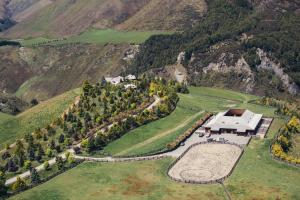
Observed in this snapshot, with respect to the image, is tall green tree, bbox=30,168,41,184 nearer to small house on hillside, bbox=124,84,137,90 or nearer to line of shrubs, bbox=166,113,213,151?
line of shrubs, bbox=166,113,213,151

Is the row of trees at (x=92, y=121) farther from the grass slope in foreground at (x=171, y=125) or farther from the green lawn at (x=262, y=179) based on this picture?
the green lawn at (x=262, y=179)

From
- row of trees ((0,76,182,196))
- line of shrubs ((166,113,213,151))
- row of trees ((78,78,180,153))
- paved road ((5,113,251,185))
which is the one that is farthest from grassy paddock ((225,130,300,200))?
row of trees ((0,76,182,196))

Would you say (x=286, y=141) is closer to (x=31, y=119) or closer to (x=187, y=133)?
(x=187, y=133)

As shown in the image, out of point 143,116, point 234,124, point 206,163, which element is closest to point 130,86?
point 143,116

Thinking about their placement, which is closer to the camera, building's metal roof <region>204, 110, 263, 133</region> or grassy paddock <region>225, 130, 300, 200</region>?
grassy paddock <region>225, 130, 300, 200</region>

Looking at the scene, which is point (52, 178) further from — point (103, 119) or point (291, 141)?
point (291, 141)

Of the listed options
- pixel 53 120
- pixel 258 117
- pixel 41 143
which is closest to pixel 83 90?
pixel 53 120

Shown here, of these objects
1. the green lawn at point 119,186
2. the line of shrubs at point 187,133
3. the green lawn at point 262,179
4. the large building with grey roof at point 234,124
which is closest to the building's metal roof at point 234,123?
the large building with grey roof at point 234,124
